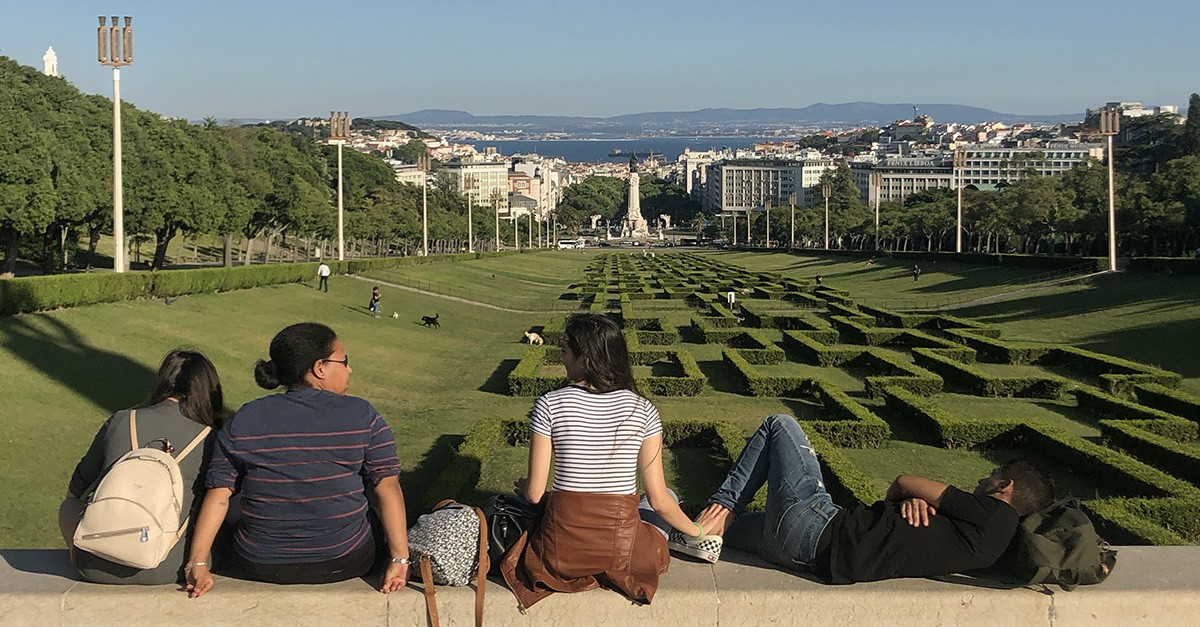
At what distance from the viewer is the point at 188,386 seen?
5.17 m

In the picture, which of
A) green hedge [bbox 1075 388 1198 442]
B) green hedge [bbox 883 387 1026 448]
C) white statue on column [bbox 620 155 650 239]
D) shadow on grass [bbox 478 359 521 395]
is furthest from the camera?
white statue on column [bbox 620 155 650 239]

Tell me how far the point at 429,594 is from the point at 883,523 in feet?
6.43

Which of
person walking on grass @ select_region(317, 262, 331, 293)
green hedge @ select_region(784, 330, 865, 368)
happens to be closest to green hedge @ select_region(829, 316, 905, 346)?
green hedge @ select_region(784, 330, 865, 368)

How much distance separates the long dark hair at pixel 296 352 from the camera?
16.2ft

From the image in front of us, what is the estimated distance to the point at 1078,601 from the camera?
4980 mm

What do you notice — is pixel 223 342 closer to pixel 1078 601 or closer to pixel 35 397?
pixel 35 397

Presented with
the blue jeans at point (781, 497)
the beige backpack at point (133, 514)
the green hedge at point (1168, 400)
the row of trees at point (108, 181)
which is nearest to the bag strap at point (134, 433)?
the beige backpack at point (133, 514)

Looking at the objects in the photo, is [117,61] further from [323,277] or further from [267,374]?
[267,374]

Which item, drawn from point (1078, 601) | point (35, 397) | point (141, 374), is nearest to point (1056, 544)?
point (1078, 601)

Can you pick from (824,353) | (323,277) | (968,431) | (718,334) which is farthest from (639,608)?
(323,277)

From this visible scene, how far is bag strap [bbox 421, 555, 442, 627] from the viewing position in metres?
4.85

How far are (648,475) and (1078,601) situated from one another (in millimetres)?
1894

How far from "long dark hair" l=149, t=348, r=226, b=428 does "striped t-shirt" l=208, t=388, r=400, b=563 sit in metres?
0.38

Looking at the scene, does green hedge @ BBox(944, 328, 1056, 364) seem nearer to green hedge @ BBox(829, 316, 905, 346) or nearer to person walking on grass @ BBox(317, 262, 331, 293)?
green hedge @ BBox(829, 316, 905, 346)
